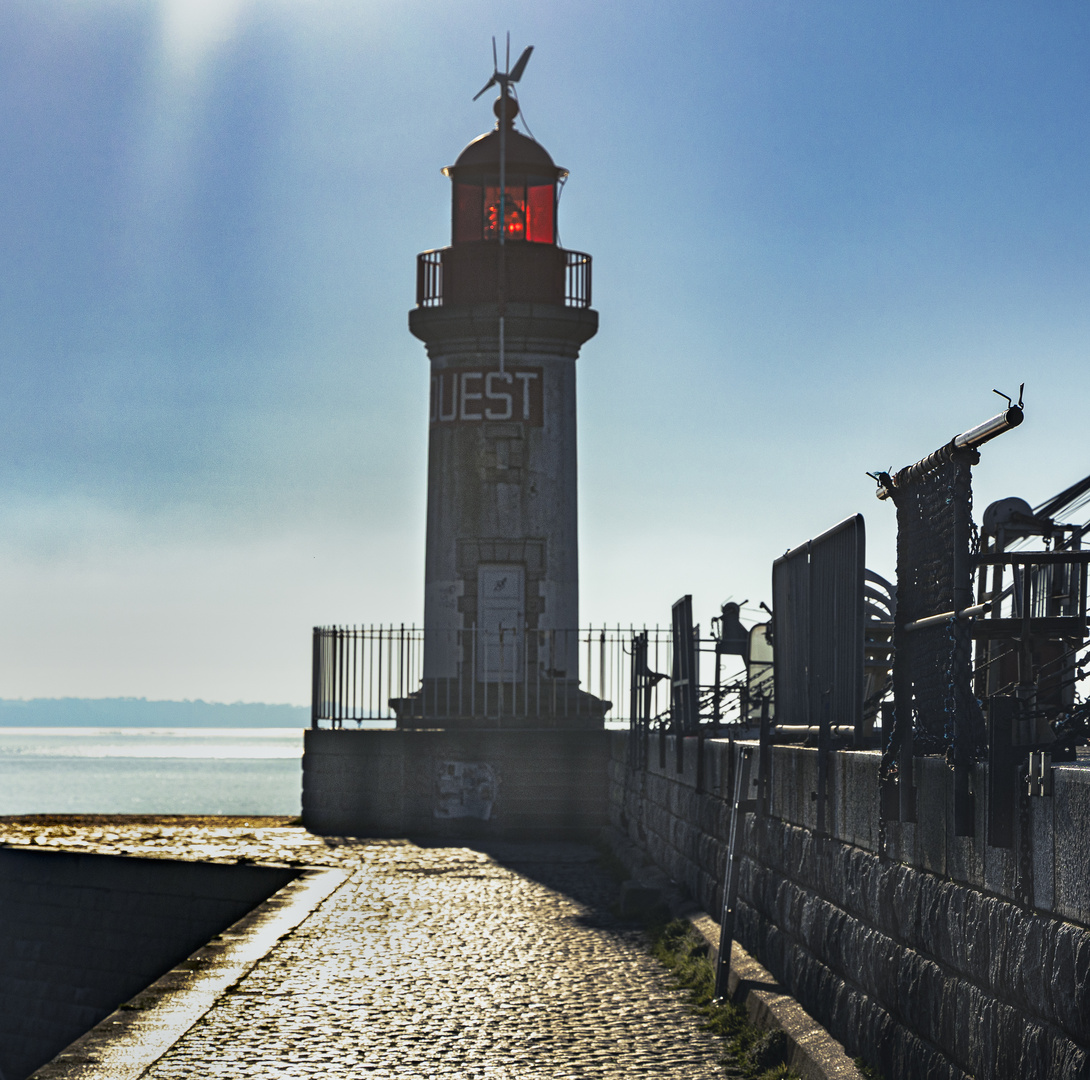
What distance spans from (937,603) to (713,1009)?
3.29 m

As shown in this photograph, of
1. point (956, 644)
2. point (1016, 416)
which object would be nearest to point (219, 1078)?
point (956, 644)

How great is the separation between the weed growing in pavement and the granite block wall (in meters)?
5.37

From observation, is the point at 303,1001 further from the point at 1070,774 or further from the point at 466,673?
the point at 466,673

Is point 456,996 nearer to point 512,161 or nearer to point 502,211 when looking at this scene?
point 502,211

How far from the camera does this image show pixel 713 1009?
7.69m

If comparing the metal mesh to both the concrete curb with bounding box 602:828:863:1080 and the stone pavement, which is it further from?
the stone pavement

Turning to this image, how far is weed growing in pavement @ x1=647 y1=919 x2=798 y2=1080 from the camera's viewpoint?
21.1 ft

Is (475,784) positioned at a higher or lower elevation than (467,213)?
lower

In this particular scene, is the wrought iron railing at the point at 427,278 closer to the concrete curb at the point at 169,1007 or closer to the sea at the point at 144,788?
the concrete curb at the point at 169,1007

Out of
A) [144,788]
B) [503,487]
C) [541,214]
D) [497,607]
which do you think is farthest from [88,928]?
[144,788]

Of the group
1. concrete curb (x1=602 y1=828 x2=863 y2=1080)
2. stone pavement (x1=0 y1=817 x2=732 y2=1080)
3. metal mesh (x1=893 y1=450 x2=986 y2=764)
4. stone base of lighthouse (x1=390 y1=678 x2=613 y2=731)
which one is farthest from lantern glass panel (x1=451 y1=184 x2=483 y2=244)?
metal mesh (x1=893 y1=450 x2=986 y2=764)

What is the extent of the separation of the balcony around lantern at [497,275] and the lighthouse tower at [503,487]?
0.02m

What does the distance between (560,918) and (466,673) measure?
9311 millimetres

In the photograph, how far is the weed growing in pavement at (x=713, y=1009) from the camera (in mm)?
6422
